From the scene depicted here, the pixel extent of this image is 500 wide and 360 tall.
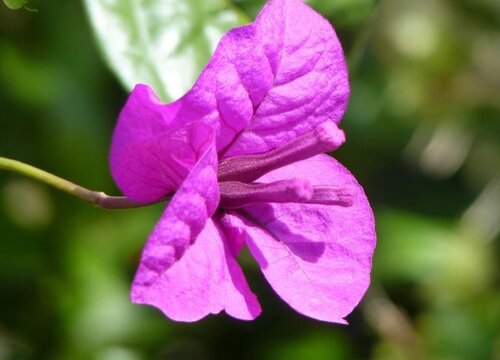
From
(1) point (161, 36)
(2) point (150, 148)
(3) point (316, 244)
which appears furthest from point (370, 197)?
(2) point (150, 148)

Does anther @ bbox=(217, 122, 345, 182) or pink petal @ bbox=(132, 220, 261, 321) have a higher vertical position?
anther @ bbox=(217, 122, 345, 182)

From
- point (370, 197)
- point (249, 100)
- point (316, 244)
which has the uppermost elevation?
point (249, 100)

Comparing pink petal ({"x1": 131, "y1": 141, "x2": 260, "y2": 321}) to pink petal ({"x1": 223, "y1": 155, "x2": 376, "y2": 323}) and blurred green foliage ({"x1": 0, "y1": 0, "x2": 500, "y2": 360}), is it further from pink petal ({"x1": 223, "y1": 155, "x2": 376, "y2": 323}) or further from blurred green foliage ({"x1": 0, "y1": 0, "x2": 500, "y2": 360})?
blurred green foliage ({"x1": 0, "y1": 0, "x2": 500, "y2": 360})

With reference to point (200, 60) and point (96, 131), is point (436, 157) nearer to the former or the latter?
point (96, 131)

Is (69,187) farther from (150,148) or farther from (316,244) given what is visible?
(316,244)

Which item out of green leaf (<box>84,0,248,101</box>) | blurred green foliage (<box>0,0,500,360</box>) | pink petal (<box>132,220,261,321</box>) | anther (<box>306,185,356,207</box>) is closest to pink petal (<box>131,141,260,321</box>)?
pink petal (<box>132,220,261,321</box>)
